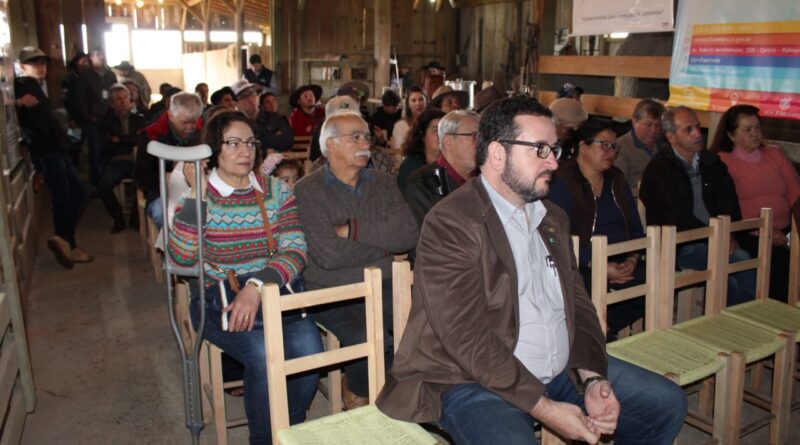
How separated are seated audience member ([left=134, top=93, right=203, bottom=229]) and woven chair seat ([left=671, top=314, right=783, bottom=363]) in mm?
2809

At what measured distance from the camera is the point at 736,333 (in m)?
2.69

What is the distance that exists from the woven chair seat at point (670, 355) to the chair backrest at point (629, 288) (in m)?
0.10

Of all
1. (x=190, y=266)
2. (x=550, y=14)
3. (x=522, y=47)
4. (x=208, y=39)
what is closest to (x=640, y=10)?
(x=550, y=14)

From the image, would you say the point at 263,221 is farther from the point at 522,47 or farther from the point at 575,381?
the point at 522,47

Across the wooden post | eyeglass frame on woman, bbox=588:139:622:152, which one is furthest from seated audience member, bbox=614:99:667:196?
the wooden post

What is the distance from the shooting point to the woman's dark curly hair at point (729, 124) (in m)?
3.68

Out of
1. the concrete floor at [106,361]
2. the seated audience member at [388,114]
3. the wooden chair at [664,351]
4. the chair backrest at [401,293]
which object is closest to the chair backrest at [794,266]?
the concrete floor at [106,361]

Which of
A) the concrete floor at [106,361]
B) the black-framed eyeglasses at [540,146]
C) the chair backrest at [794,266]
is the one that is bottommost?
the concrete floor at [106,361]

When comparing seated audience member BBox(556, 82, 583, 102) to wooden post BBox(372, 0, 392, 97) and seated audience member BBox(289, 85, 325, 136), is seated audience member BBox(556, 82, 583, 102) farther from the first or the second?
wooden post BBox(372, 0, 392, 97)

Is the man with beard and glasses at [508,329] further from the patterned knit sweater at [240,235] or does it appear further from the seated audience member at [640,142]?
the seated audience member at [640,142]

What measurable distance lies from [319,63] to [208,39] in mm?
4693

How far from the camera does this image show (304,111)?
6.87 m

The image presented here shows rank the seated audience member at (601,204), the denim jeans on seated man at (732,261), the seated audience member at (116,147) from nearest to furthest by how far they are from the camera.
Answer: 1. the seated audience member at (601,204)
2. the denim jeans on seated man at (732,261)
3. the seated audience member at (116,147)

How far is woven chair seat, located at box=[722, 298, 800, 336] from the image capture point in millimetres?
2768
